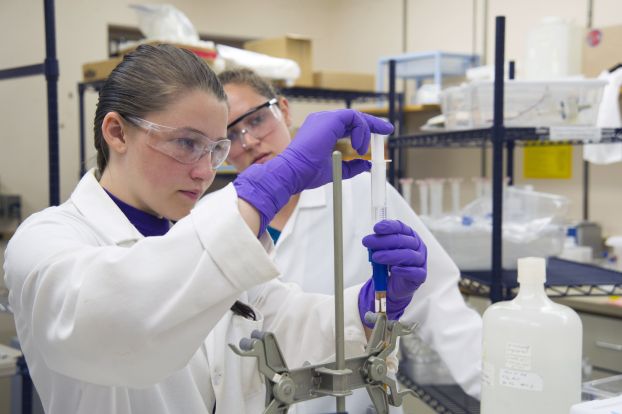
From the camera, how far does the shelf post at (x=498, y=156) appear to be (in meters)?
1.73

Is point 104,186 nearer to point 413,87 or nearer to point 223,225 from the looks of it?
point 223,225

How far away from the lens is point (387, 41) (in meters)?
4.80

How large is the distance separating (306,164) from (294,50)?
281 centimetres

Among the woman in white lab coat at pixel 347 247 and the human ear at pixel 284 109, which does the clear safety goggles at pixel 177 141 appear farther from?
the human ear at pixel 284 109

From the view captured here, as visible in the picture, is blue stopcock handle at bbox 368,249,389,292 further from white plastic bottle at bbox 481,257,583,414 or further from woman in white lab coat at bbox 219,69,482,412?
woman in white lab coat at bbox 219,69,482,412

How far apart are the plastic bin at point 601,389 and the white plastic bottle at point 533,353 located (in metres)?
0.39

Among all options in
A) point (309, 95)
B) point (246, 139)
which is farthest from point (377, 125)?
point (309, 95)

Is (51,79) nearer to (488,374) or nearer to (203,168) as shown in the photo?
(203,168)

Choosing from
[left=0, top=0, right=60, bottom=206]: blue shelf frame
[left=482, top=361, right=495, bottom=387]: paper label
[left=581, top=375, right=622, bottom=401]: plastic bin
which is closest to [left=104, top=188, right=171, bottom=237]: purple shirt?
[left=482, top=361, right=495, bottom=387]: paper label

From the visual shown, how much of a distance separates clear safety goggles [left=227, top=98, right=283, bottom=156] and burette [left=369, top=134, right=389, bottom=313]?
2.45 feet

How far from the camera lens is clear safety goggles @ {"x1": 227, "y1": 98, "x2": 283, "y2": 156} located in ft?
5.44

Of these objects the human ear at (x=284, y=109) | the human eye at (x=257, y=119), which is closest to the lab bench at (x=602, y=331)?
the human ear at (x=284, y=109)

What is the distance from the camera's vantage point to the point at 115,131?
1063mm

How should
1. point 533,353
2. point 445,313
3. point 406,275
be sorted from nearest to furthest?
point 533,353 < point 406,275 < point 445,313
